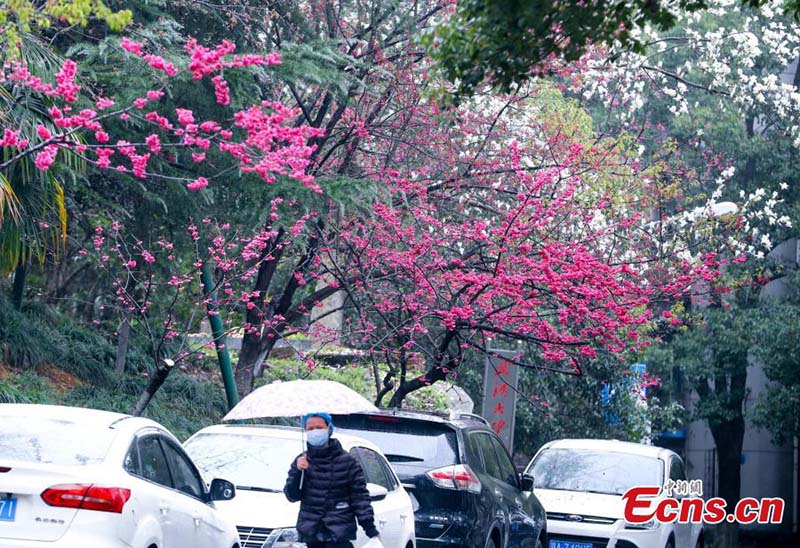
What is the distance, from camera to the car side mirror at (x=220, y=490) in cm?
808

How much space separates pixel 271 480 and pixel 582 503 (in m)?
5.89

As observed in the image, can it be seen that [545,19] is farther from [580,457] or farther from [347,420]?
[580,457]

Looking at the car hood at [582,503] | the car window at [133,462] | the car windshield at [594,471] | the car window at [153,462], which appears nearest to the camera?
the car window at [133,462]

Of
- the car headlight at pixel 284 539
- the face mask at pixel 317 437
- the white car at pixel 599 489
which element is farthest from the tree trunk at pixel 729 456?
the face mask at pixel 317 437

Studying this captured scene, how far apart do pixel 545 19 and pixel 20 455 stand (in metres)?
4.39

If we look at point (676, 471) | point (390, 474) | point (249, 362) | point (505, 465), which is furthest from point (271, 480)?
point (676, 471)

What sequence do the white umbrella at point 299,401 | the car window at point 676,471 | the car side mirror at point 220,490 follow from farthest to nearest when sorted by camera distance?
the car window at point 676,471, the white umbrella at point 299,401, the car side mirror at point 220,490

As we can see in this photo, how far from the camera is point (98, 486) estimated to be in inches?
256

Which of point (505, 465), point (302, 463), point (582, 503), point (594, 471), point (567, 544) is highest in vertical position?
point (302, 463)

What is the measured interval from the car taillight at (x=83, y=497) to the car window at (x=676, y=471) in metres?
10.1

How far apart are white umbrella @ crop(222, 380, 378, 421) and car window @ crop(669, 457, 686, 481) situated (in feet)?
19.9

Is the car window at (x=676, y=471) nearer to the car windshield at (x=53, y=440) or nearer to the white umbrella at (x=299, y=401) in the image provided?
the white umbrella at (x=299, y=401)

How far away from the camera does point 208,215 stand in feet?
44.5

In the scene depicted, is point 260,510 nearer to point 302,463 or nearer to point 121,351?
point 302,463
